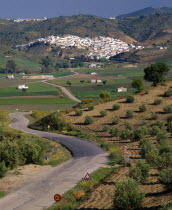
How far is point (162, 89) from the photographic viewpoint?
192 ft

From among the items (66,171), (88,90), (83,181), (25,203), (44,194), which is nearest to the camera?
(25,203)

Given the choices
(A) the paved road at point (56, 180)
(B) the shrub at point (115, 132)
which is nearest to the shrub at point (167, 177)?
(A) the paved road at point (56, 180)

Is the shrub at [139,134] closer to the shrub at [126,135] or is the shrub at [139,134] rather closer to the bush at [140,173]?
the shrub at [126,135]

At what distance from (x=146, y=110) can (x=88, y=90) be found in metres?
71.2

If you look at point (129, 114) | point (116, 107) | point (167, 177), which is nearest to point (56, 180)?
point (167, 177)

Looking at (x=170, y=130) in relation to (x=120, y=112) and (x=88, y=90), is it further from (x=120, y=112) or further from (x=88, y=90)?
(x=88, y=90)

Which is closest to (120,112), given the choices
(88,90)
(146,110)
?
(146,110)

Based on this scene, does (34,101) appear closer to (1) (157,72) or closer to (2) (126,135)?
(1) (157,72)

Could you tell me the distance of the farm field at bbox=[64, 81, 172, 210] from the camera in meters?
19.0

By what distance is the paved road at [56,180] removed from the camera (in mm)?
20195

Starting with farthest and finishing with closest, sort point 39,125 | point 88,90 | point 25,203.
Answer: point 88,90 → point 39,125 → point 25,203

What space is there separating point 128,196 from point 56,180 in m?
8.32

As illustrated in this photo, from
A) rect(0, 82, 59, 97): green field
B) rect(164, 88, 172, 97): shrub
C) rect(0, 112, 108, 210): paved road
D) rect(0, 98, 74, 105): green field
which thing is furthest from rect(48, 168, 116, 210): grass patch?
rect(0, 82, 59, 97): green field

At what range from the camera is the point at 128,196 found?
1672 centimetres
